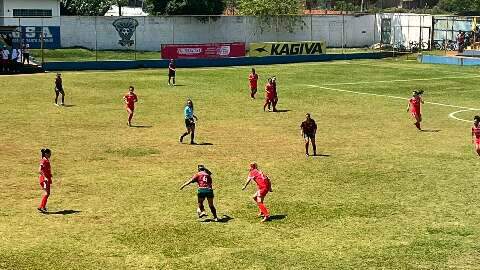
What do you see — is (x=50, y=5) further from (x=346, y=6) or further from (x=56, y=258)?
(x=56, y=258)

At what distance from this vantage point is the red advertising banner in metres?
67.2

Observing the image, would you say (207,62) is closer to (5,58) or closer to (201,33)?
(201,33)

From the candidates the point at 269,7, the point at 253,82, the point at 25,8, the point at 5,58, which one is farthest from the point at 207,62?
the point at 253,82

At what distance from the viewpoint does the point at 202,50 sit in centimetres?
6850

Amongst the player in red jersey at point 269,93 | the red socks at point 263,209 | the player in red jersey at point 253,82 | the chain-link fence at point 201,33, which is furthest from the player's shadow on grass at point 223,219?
the chain-link fence at point 201,33

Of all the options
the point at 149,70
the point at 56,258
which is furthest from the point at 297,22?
the point at 56,258

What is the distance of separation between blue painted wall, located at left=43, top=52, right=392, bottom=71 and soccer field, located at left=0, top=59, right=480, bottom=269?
16235mm

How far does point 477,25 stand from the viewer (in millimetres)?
72812

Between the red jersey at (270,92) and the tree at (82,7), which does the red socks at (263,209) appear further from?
the tree at (82,7)

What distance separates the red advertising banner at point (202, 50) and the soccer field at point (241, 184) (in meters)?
22.0

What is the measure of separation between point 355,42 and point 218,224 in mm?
69388

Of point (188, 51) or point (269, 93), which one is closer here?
point (269, 93)

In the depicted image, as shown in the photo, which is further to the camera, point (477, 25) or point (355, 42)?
point (355, 42)

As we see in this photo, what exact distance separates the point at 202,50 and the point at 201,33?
1069 centimetres
